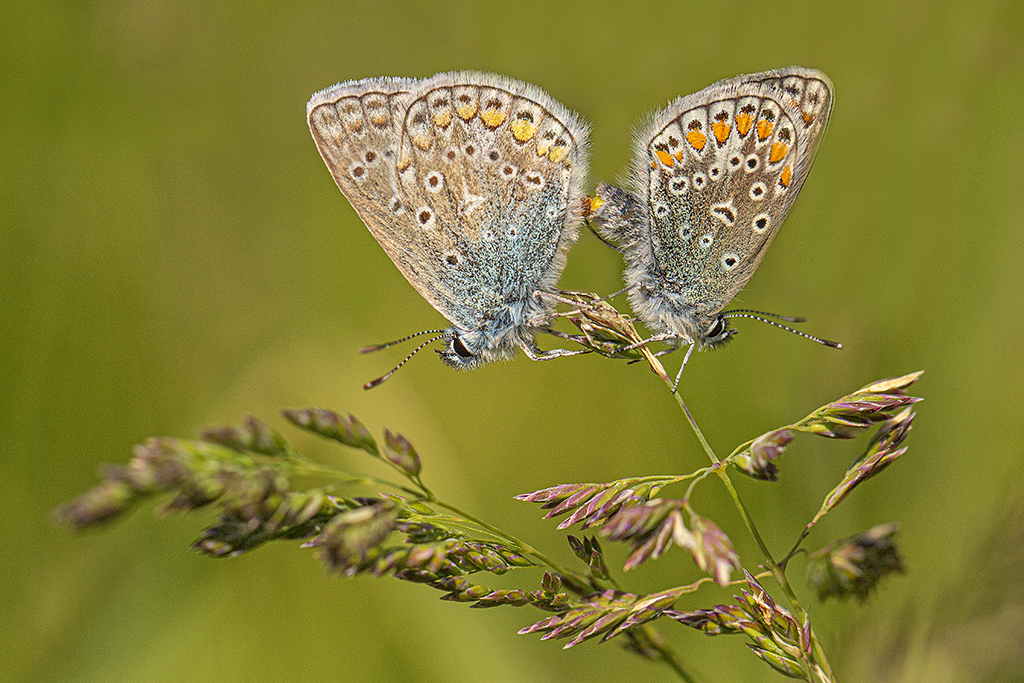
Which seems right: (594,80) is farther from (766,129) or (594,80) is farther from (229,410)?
(229,410)

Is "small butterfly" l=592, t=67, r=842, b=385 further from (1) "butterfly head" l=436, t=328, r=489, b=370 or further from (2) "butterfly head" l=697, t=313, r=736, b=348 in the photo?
(1) "butterfly head" l=436, t=328, r=489, b=370

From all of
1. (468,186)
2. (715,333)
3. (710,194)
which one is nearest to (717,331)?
(715,333)

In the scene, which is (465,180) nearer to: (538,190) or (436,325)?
(538,190)

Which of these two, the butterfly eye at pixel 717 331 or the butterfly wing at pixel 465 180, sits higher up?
the butterfly wing at pixel 465 180

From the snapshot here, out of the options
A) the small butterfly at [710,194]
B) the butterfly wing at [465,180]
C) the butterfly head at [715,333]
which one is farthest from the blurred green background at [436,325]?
the butterfly wing at [465,180]

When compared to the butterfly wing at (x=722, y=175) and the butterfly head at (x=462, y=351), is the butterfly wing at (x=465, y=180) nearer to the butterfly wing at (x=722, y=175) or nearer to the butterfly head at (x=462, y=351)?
the butterfly head at (x=462, y=351)

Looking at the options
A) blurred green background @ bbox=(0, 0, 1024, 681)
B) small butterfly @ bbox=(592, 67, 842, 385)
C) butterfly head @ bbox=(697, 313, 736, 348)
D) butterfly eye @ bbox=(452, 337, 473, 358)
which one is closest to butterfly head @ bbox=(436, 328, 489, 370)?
butterfly eye @ bbox=(452, 337, 473, 358)

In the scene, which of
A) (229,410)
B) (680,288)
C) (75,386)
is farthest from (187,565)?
(680,288)
